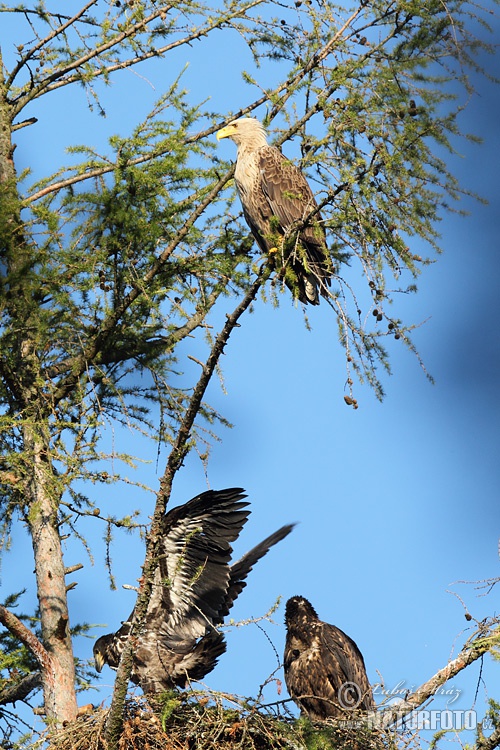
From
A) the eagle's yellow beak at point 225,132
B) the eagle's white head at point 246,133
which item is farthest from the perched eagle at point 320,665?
the eagle's yellow beak at point 225,132

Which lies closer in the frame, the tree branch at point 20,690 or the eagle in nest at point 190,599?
the eagle in nest at point 190,599

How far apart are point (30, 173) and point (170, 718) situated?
5272 millimetres

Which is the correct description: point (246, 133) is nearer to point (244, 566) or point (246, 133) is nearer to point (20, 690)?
point (244, 566)

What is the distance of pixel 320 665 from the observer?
27.3ft

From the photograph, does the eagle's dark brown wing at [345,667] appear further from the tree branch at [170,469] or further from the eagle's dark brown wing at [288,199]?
the eagle's dark brown wing at [288,199]

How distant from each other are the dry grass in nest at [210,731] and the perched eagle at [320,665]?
812mm

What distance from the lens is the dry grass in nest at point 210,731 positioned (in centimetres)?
723

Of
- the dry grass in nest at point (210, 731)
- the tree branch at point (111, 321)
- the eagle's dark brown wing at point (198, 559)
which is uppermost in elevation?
the tree branch at point (111, 321)

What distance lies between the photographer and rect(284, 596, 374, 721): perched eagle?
823 cm

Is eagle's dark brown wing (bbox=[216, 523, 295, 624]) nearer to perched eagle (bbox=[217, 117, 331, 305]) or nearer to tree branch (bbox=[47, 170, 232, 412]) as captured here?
perched eagle (bbox=[217, 117, 331, 305])

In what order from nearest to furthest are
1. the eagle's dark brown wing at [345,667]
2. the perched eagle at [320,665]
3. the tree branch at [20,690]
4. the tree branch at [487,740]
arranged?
1. the tree branch at [487,740]
2. the eagle's dark brown wing at [345,667]
3. the perched eagle at [320,665]
4. the tree branch at [20,690]

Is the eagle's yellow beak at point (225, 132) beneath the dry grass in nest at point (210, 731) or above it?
above

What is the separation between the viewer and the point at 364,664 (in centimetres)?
845

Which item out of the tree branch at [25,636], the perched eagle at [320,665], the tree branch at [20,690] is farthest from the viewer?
the tree branch at [20,690]
